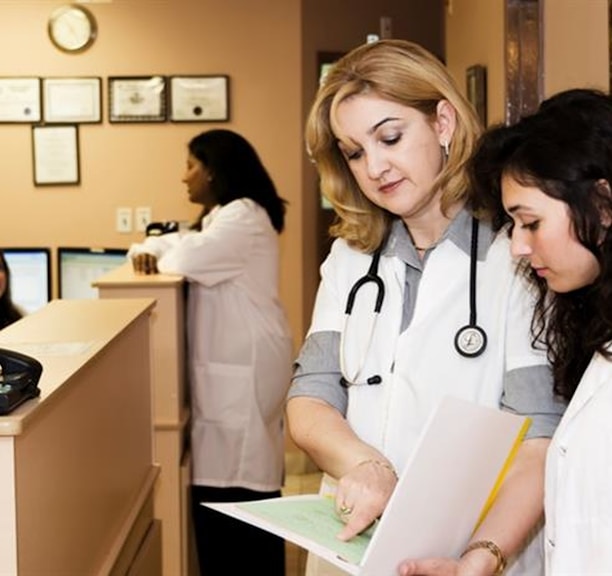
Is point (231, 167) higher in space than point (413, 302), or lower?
higher

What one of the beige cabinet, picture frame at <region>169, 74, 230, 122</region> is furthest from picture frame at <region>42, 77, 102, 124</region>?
the beige cabinet

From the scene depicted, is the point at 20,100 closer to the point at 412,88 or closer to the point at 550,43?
the point at 550,43

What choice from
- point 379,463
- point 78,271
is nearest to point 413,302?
point 379,463

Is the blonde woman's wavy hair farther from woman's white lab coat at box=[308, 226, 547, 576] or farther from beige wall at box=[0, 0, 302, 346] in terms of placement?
beige wall at box=[0, 0, 302, 346]

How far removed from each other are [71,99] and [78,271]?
3.19 ft

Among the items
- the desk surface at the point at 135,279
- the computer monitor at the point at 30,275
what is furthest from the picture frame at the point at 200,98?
the desk surface at the point at 135,279

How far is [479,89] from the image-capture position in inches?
148

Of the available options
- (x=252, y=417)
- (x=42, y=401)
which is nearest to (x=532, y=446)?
(x=42, y=401)

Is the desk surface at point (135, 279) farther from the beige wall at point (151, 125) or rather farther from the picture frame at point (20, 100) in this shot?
the picture frame at point (20, 100)

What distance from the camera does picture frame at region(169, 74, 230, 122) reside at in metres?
5.51

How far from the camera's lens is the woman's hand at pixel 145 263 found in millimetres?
3822

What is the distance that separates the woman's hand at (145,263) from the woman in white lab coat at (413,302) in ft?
6.96

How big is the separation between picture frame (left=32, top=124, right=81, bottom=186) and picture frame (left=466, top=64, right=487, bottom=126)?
2.41 m

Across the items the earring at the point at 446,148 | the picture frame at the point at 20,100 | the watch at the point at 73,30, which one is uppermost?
the watch at the point at 73,30
